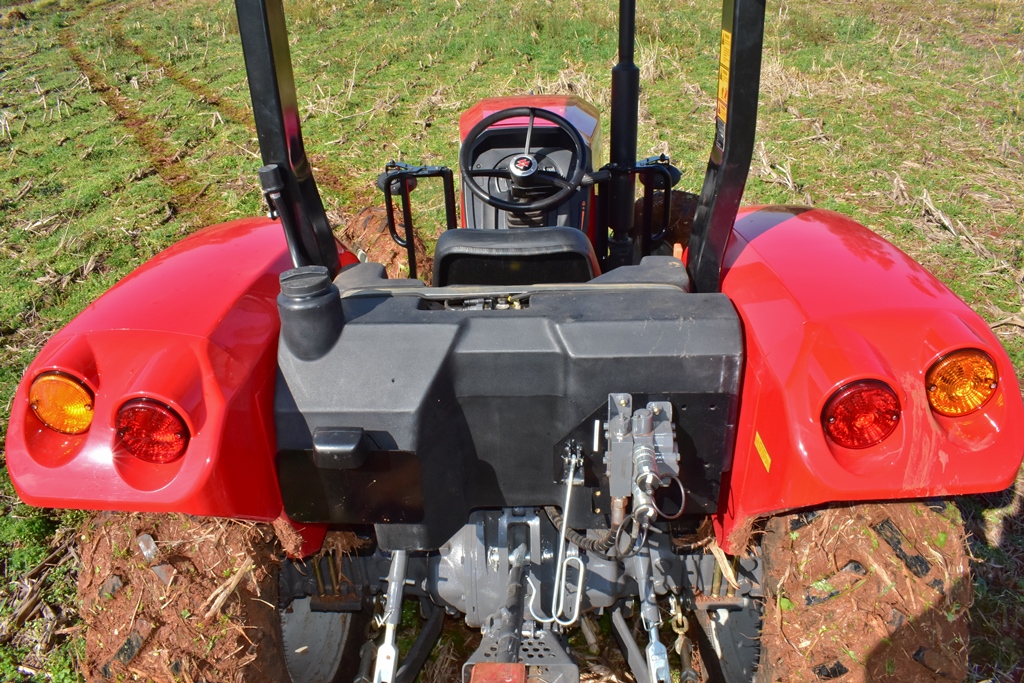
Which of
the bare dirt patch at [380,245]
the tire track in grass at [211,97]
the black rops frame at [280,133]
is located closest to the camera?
the black rops frame at [280,133]

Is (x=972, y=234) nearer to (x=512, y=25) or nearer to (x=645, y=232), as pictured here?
(x=645, y=232)

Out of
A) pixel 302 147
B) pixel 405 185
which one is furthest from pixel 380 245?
pixel 302 147

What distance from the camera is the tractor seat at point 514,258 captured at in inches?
82.0

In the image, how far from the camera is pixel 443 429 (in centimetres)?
175

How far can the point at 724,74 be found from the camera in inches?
69.1

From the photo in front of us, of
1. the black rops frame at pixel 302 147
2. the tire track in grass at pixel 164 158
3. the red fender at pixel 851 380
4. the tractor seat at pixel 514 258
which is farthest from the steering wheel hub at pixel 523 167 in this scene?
the tire track in grass at pixel 164 158

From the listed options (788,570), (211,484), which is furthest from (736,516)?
(211,484)

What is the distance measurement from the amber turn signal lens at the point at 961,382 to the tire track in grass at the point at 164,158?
569 cm

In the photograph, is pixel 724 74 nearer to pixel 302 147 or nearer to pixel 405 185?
pixel 302 147

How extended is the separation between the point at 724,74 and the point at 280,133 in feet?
3.57

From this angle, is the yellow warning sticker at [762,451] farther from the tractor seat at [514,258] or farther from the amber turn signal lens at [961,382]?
the tractor seat at [514,258]

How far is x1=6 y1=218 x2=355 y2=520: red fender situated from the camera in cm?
155

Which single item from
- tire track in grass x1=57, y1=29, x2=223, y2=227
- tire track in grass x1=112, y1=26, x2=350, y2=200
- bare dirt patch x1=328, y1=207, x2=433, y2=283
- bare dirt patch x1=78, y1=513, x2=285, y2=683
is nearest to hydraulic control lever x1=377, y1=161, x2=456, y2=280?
bare dirt patch x1=328, y1=207, x2=433, y2=283

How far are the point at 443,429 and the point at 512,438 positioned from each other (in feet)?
0.58
